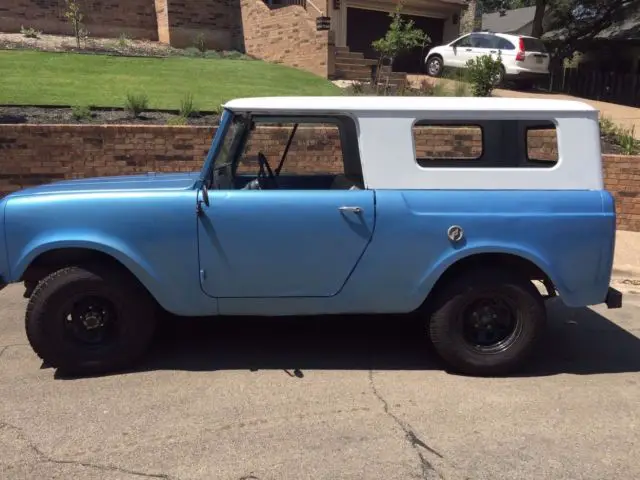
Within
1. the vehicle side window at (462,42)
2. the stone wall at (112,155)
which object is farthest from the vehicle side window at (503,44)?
the stone wall at (112,155)

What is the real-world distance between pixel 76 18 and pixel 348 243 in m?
16.9

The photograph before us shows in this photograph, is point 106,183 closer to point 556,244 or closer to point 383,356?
point 383,356

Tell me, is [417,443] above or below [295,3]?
below

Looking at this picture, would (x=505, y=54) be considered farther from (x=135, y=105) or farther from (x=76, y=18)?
(x=76, y=18)

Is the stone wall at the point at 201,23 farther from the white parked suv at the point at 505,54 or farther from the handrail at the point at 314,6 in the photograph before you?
the white parked suv at the point at 505,54

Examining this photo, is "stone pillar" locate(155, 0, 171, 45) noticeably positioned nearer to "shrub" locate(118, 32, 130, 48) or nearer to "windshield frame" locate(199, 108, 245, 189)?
"shrub" locate(118, 32, 130, 48)

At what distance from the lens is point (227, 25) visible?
21312mm

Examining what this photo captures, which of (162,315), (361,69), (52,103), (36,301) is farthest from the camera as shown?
(361,69)

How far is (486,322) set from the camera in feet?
13.5

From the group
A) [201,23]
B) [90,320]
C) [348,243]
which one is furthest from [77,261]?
[201,23]

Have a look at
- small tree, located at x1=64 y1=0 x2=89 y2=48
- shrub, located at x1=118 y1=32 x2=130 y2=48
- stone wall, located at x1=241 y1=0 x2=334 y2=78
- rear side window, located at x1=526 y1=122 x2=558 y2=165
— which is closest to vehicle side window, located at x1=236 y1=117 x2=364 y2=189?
rear side window, located at x1=526 y1=122 x2=558 y2=165

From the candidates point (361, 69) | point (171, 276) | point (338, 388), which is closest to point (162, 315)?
point (171, 276)

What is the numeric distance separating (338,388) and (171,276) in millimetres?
1315

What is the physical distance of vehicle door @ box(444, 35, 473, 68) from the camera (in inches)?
720
